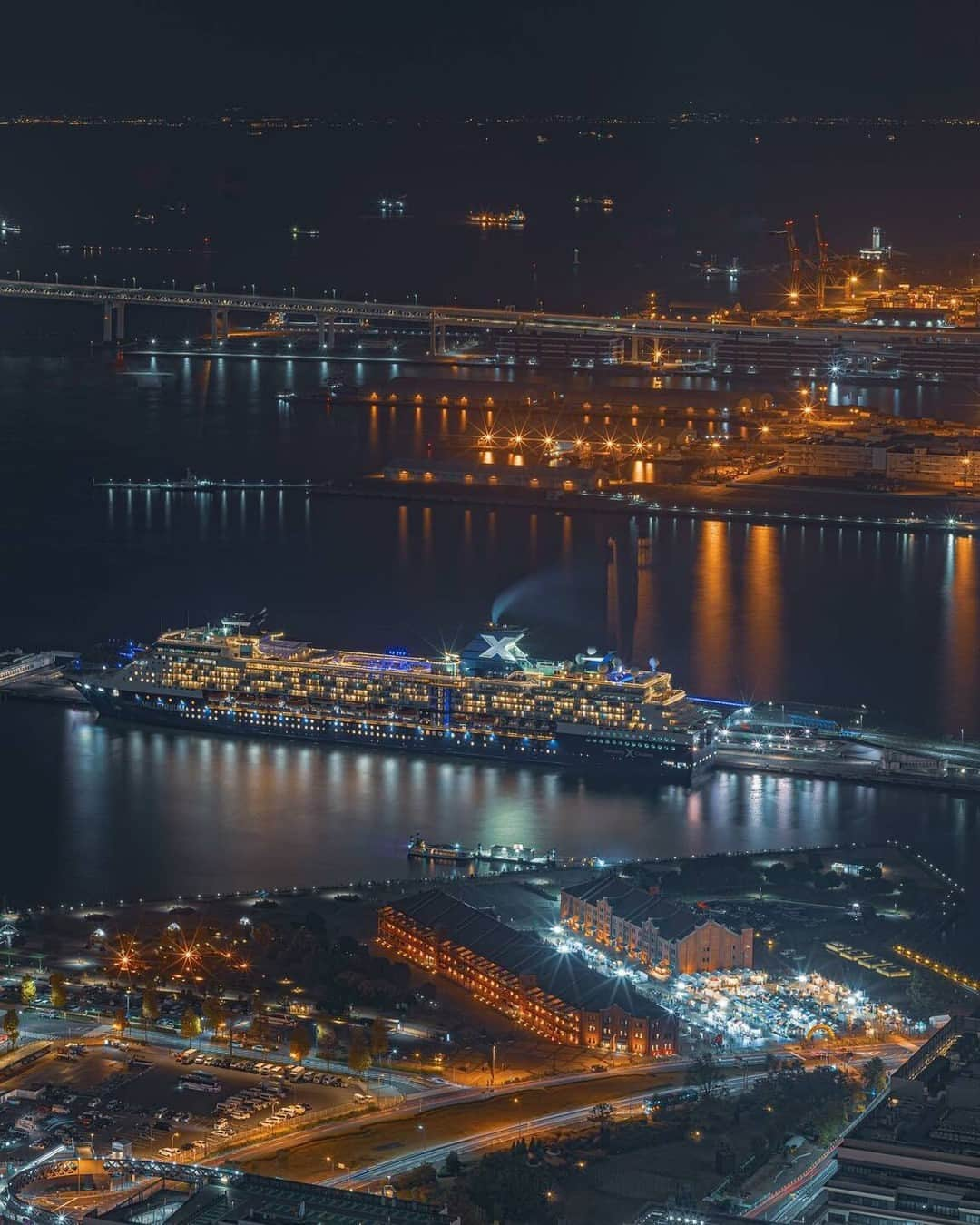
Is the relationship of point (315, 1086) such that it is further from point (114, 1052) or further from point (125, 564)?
point (125, 564)

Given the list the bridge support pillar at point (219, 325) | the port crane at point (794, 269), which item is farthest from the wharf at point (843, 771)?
the port crane at point (794, 269)

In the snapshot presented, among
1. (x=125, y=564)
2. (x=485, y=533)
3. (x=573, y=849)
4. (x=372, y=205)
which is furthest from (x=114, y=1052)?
(x=372, y=205)

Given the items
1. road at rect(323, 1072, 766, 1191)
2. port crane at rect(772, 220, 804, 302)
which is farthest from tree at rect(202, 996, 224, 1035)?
port crane at rect(772, 220, 804, 302)

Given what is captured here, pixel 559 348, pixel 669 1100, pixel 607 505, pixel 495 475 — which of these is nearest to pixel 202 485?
pixel 495 475

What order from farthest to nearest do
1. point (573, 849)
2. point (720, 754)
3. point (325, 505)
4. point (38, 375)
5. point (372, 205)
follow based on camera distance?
point (372, 205) → point (38, 375) → point (325, 505) → point (720, 754) → point (573, 849)

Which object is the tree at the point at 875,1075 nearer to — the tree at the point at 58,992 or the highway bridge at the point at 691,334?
the tree at the point at 58,992

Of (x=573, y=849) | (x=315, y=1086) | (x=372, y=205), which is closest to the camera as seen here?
(x=315, y=1086)

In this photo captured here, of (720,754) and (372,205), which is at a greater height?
(372,205)
